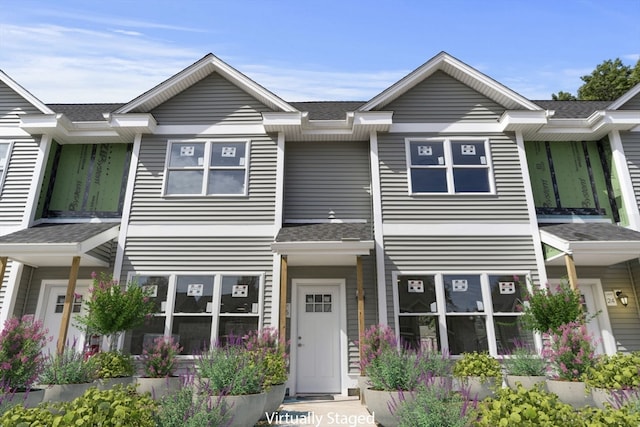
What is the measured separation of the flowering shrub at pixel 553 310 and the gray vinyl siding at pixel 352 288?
3170mm

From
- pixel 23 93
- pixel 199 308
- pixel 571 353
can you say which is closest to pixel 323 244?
pixel 199 308

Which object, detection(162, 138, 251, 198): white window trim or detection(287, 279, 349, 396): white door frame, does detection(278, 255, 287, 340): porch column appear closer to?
detection(287, 279, 349, 396): white door frame

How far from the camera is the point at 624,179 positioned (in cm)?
941

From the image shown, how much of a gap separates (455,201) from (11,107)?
11.9m

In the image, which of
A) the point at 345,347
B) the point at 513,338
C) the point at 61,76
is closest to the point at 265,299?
the point at 345,347

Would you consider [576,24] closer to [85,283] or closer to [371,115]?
[371,115]

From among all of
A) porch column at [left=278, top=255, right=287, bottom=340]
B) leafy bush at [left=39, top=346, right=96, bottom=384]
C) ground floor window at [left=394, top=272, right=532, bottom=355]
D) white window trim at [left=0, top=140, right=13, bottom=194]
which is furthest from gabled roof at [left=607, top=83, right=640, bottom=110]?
white window trim at [left=0, top=140, right=13, bottom=194]

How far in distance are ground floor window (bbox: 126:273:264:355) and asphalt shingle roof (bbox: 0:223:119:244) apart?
1389 millimetres

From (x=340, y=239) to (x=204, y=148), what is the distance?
4382mm

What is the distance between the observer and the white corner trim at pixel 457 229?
8.80m

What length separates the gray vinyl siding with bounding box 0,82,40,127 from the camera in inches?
394

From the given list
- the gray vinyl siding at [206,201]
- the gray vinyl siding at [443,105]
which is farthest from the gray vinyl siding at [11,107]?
the gray vinyl siding at [443,105]

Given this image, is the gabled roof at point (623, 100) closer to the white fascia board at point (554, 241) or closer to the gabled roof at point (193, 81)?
the white fascia board at point (554, 241)

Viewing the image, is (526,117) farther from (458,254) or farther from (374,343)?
(374,343)
